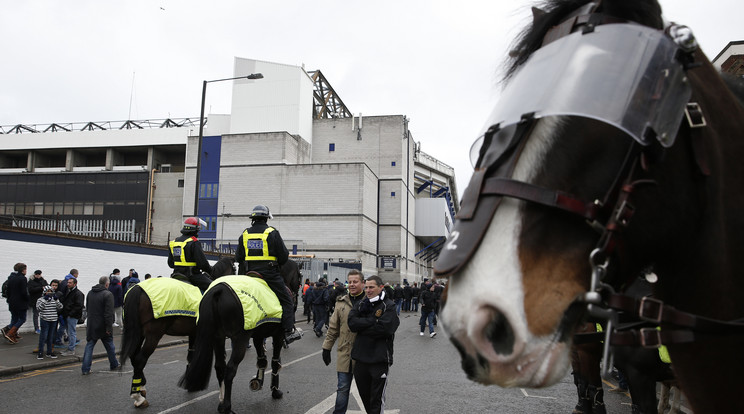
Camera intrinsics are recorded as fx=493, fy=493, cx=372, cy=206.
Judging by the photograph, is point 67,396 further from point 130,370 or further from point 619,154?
point 619,154

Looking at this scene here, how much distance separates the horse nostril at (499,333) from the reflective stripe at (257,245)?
6.76 m

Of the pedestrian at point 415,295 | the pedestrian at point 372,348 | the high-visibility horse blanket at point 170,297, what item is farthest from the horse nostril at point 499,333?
the pedestrian at point 415,295

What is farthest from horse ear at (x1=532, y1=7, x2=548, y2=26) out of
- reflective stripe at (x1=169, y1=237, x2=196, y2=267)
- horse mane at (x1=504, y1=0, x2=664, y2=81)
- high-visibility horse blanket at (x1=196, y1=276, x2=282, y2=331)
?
reflective stripe at (x1=169, y1=237, x2=196, y2=267)

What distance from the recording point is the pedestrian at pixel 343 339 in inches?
246

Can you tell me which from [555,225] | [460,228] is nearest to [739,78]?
[555,225]

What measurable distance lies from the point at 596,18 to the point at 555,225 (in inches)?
28.1

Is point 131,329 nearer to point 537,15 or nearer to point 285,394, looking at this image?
point 285,394

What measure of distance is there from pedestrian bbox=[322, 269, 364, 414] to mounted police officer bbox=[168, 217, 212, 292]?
305 cm

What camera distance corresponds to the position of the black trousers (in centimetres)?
589

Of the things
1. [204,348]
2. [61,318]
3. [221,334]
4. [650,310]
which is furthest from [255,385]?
[61,318]

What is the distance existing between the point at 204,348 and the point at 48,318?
7.05 meters

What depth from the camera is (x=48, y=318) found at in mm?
11469

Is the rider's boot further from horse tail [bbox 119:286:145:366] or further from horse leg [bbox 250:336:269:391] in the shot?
horse tail [bbox 119:286:145:366]

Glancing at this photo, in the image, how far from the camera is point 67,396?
787 cm
